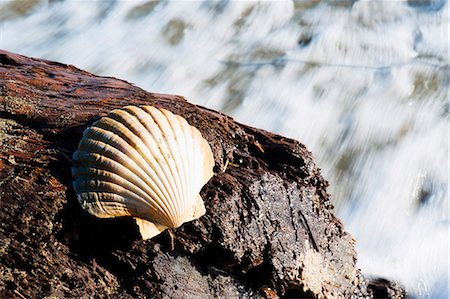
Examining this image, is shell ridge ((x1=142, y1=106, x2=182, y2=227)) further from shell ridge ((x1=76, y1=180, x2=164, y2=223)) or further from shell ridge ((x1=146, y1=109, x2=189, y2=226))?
shell ridge ((x1=76, y1=180, x2=164, y2=223))

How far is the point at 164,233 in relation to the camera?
2688 millimetres

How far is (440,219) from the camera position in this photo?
482 centimetres

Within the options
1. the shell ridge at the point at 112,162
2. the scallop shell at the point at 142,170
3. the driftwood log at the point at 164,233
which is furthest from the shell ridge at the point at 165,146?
the driftwood log at the point at 164,233

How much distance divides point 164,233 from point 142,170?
1.03 feet

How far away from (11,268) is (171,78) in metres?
3.99

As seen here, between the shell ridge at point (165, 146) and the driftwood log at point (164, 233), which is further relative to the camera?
the shell ridge at point (165, 146)

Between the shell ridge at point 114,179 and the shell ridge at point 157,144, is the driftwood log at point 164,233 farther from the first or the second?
the shell ridge at point 157,144

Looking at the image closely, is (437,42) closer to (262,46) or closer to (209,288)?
(262,46)

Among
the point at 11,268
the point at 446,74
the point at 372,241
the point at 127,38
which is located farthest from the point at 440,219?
the point at 127,38

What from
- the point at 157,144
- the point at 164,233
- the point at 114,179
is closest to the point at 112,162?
the point at 114,179

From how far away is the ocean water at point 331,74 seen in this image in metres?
4.87

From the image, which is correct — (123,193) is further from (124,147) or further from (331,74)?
(331,74)

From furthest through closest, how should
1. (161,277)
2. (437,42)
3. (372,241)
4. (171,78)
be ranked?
(437,42) < (171,78) < (372,241) < (161,277)

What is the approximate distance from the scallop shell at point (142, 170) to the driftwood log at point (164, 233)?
0.08 metres
